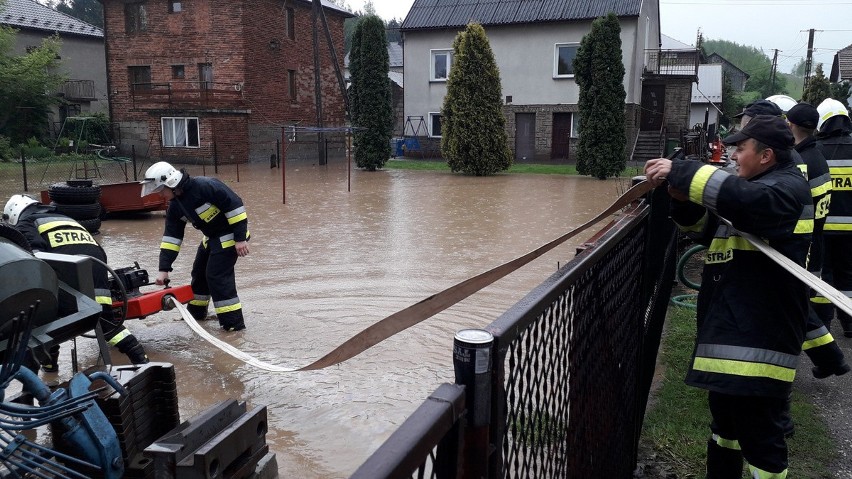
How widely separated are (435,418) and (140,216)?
14.4m

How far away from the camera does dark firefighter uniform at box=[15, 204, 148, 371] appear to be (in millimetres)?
5133

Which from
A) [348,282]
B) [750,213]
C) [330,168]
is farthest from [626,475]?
[330,168]

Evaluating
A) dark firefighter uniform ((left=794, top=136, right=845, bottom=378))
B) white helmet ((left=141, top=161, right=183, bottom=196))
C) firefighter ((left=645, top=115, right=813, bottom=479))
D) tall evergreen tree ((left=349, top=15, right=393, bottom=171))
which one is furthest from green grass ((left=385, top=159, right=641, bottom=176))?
firefighter ((left=645, top=115, right=813, bottom=479))

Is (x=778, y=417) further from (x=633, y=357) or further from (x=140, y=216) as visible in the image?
(x=140, y=216)

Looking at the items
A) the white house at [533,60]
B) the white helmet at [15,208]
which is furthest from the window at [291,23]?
the white helmet at [15,208]

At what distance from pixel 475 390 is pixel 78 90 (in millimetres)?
43251

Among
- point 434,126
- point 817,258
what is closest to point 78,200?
point 817,258

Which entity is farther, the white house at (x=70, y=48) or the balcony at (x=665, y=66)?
the white house at (x=70, y=48)

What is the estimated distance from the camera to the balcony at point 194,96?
29203 mm

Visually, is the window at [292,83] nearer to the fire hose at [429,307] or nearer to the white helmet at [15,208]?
the white helmet at [15,208]

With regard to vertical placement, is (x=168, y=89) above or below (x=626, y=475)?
above

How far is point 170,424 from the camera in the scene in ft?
11.5

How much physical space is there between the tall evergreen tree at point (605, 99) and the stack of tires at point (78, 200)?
16.8 metres

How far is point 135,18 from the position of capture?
102ft
